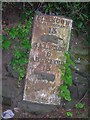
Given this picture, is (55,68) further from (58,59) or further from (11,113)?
(11,113)

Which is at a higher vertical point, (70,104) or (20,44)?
(20,44)

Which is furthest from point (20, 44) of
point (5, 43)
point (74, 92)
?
point (74, 92)

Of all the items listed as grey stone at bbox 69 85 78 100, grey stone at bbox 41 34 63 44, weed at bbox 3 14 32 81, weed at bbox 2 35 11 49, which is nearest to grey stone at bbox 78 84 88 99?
grey stone at bbox 69 85 78 100

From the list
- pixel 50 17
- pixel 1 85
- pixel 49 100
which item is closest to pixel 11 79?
pixel 1 85

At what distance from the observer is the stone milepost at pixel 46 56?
18.7 ft

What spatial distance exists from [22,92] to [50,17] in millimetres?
1208

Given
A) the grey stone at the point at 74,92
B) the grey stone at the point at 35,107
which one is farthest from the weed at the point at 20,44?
the grey stone at the point at 74,92

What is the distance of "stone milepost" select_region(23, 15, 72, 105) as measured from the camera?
18.7ft

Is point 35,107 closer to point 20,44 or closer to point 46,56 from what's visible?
point 46,56

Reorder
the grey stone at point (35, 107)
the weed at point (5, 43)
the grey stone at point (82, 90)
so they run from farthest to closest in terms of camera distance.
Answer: the grey stone at point (82, 90) < the grey stone at point (35, 107) < the weed at point (5, 43)

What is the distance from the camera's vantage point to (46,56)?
5742mm

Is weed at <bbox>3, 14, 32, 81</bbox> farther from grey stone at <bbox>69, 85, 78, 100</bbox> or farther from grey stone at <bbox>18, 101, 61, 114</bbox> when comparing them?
grey stone at <bbox>69, 85, 78, 100</bbox>

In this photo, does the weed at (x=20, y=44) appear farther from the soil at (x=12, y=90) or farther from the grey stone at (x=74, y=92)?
the grey stone at (x=74, y=92)

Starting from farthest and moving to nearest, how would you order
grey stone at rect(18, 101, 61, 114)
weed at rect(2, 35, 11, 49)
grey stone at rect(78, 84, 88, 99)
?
1. grey stone at rect(78, 84, 88, 99)
2. grey stone at rect(18, 101, 61, 114)
3. weed at rect(2, 35, 11, 49)
